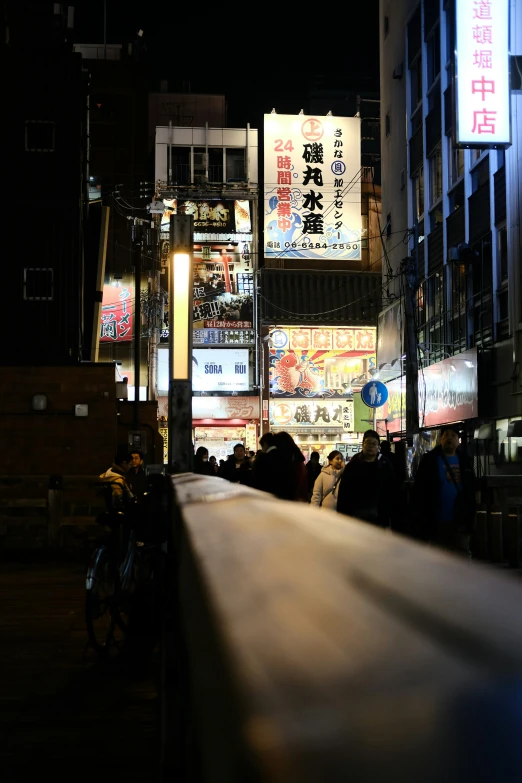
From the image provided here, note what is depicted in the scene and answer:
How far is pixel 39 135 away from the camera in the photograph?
2266 centimetres

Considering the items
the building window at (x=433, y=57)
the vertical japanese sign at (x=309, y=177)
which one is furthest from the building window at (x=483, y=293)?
the vertical japanese sign at (x=309, y=177)

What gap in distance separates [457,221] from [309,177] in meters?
13.3

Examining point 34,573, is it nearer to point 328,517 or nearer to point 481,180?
point 328,517

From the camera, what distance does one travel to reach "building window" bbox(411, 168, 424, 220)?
3009cm

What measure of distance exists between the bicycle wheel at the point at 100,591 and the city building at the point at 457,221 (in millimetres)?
13239

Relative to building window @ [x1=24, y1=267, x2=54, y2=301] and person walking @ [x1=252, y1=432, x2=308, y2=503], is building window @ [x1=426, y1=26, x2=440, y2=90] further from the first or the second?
person walking @ [x1=252, y1=432, x2=308, y2=503]

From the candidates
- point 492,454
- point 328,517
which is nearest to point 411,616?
point 328,517

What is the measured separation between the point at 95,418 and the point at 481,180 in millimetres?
11081

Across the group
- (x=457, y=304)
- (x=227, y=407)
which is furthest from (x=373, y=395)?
(x=227, y=407)

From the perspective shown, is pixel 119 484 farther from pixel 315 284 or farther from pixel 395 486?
pixel 315 284

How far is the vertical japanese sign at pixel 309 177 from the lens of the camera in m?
37.9

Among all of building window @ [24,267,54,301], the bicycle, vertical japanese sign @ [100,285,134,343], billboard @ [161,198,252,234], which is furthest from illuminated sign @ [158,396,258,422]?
the bicycle

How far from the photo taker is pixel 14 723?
20.4 ft

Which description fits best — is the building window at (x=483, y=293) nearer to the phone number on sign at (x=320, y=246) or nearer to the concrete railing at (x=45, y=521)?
the concrete railing at (x=45, y=521)
